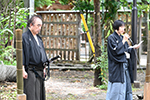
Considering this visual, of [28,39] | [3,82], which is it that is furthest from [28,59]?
[3,82]

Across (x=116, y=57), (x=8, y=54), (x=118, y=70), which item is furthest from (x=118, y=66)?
(x=8, y=54)

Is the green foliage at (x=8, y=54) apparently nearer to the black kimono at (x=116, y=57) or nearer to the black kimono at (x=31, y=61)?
the black kimono at (x=116, y=57)

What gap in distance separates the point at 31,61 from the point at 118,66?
2.04 meters

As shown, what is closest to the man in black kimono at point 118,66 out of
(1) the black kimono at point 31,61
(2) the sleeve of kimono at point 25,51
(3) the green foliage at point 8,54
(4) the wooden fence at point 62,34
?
(1) the black kimono at point 31,61

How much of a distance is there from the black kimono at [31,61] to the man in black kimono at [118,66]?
1735 millimetres

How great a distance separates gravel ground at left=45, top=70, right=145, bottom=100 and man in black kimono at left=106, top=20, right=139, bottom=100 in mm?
1258

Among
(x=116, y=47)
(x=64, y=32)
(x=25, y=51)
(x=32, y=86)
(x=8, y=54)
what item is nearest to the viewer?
(x=25, y=51)

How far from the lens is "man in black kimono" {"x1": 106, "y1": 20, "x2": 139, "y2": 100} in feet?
17.8

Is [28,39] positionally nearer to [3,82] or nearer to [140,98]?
[3,82]

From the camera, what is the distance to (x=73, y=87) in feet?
27.2

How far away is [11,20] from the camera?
8430mm

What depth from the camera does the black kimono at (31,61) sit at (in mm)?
4148

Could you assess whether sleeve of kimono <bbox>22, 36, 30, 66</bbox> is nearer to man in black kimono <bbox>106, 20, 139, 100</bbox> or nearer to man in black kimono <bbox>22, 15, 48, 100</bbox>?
man in black kimono <bbox>22, 15, 48, 100</bbox>

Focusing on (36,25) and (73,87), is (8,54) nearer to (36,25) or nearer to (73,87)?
(73,87)
